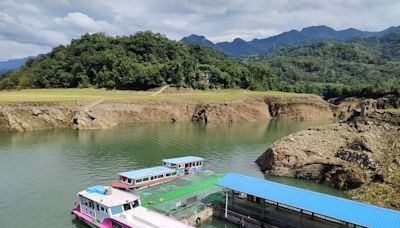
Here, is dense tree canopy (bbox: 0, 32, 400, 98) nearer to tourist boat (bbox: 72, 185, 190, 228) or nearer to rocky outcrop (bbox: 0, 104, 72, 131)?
rocky outcrop (bbox: 0, 104, 72, 131)

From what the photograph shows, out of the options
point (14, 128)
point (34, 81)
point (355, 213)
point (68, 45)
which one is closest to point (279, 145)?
point (355, 213)

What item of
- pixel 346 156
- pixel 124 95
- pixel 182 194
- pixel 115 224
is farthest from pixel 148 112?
pixel 115 224

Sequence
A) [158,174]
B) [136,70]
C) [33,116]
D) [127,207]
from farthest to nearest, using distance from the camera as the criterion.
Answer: [136,70]
[33,116]
[158,174]
[127,207]

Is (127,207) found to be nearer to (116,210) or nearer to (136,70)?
(116,210)

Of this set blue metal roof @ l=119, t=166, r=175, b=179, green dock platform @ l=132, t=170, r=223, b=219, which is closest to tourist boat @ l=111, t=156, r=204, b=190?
blue metal roof @ l=119, t=166, r=175, b=179

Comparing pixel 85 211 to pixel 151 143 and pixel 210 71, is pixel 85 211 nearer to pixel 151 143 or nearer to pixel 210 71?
pixel 151 143

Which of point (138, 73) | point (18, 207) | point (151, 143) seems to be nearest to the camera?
point (18, 207)
